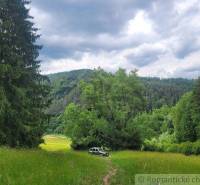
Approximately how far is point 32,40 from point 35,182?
24896mm

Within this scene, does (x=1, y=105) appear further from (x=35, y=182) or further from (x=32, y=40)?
(x=35, y=182)

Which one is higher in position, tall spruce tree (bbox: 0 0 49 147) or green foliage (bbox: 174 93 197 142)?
tall spruce tree (bbox: 0 0 49 147)

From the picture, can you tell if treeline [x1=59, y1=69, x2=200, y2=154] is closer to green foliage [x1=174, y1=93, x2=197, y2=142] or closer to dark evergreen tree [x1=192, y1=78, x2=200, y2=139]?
dark evergreen tree [x1=192, y1=78, x2=200, y2=139]

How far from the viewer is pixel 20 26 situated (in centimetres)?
3812

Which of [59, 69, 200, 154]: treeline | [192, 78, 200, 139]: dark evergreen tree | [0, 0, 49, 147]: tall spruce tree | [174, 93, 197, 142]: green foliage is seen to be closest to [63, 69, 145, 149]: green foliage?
[59, 69, 200, 154]: treeline

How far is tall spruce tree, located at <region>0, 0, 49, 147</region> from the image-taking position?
33.5 meters

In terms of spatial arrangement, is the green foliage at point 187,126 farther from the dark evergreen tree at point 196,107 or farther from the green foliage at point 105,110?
the green foliage at point 105,110

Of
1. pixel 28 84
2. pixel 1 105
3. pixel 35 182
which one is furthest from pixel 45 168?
pixel 28 84

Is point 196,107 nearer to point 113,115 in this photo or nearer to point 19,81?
point 113,115

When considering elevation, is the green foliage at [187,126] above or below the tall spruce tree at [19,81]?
below

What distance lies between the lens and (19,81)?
37.1 meters

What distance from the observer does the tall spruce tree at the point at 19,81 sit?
1318 inches

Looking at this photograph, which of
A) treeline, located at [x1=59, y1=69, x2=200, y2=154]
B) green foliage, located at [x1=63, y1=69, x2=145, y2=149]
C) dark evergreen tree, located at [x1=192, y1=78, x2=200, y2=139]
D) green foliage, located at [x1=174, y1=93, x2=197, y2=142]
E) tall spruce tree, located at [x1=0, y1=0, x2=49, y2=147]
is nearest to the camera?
tall spruce tree, located at [x1=0, y1=0, x2=49, y2=147]

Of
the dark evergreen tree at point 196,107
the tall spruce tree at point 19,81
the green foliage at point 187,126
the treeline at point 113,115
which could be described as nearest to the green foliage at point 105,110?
the treeline at point 113,115
